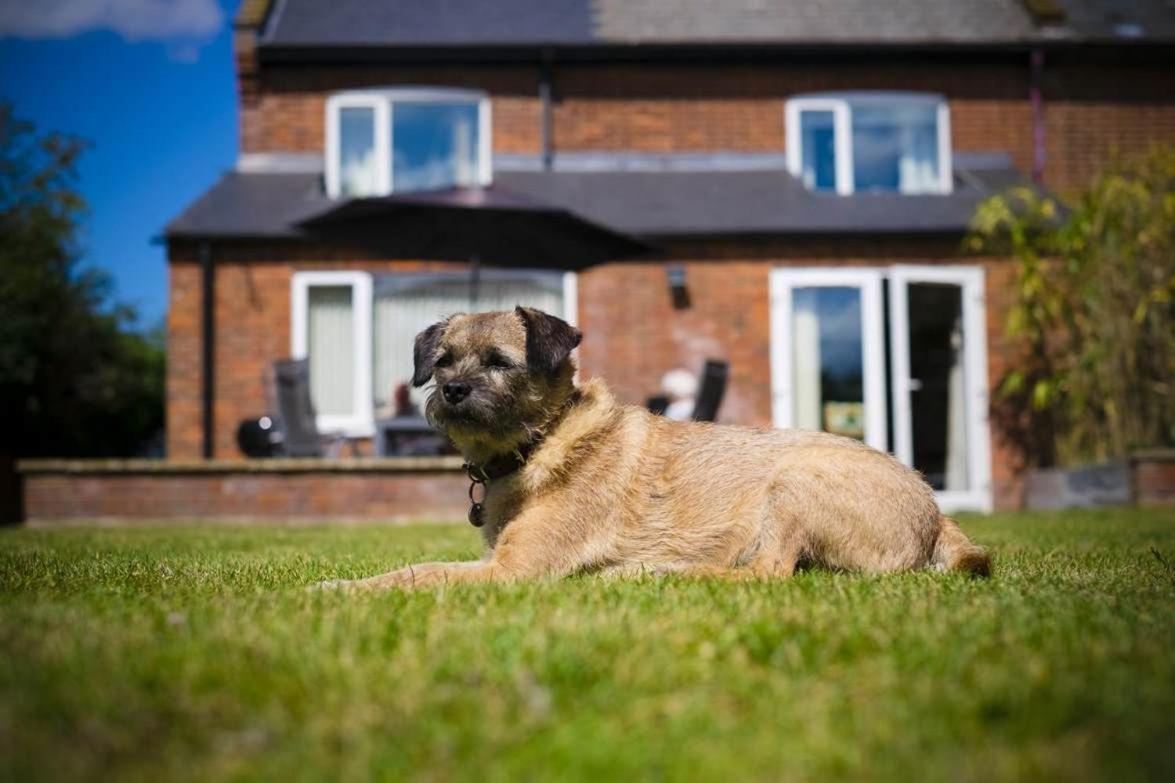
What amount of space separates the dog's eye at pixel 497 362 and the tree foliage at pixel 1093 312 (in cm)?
1096

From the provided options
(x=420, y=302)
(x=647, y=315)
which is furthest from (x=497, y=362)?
(x=420, y=302)

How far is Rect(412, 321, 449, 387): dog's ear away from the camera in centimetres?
537

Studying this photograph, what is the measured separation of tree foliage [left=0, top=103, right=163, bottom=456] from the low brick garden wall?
32.6 feet

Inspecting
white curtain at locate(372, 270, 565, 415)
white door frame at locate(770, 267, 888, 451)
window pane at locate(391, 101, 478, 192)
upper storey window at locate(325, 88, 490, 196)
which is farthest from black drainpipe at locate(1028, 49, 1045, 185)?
window pane at locate(391, 101, 478, 192)

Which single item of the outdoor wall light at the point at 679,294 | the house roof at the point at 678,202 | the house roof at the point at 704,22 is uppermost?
the house roof at the point at 704,22

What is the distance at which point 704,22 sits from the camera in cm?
1752

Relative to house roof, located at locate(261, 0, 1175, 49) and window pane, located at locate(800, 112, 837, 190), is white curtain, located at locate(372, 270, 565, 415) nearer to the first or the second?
house roof, located at locate(261, 0, 1175, 49)

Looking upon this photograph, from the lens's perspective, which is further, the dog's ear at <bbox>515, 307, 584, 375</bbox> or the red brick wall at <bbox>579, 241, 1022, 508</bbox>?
the red brick wall at <bbox>579, 241, 1022, 508</bbox>

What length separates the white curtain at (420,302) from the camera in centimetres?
1521

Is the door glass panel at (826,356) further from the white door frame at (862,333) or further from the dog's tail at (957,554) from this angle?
the dog's tail at (957,554)

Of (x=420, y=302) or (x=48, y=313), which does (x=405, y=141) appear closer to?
(x=420, y=302)

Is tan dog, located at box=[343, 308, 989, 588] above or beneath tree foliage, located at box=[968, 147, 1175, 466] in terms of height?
beneath

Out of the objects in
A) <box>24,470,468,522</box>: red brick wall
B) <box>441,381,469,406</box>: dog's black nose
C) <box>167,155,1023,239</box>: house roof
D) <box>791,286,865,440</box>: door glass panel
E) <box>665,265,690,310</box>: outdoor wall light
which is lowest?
<box>24,470,468,522</box>: red brick wall

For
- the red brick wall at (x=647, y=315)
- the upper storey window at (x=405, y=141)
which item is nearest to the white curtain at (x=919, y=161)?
the red brick wall at (x=647, y=315)
